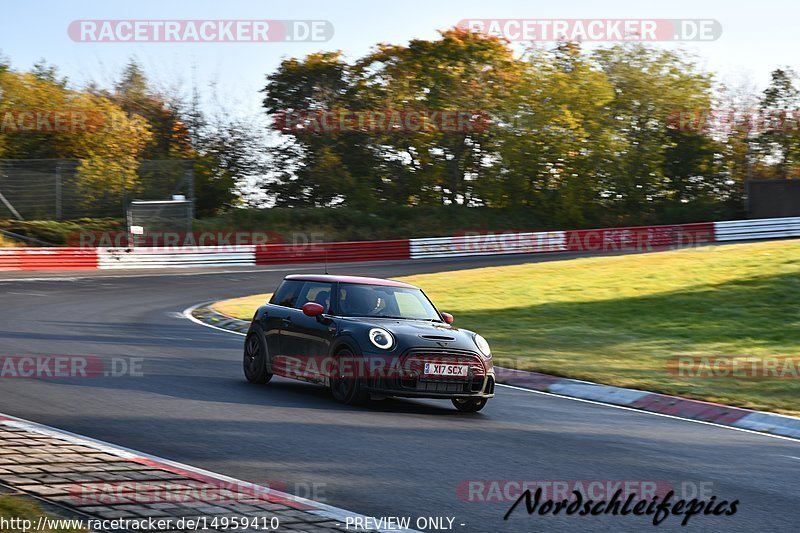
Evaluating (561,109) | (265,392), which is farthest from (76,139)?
(265,392)

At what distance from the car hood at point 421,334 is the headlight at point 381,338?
0.23 ft

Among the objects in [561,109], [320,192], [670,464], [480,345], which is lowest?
[670,464]

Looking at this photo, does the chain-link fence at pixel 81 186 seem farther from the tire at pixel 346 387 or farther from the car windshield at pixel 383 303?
the tire at pixel 346 387

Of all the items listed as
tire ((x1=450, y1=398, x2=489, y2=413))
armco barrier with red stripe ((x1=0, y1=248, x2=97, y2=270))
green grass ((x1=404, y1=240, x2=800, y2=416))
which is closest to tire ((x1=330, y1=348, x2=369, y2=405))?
tire ((x1=450, y1=398, x2=489, y2=413))

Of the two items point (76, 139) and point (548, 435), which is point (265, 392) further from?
point (76, 139)

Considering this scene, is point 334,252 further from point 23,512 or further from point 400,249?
point 23,512

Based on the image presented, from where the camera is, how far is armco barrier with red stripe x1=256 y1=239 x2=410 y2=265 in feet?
139

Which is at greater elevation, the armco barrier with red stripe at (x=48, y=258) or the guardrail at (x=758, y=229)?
the guardrail at (x=758, y=229)

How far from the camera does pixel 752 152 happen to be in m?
57.7

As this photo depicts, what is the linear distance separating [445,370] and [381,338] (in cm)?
76

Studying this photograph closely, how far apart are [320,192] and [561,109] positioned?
1419 centimetres

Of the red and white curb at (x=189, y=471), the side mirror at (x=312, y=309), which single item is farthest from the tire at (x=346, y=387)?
the red and white curb at (x=189, y=471)

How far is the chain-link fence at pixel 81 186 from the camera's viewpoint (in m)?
42.9

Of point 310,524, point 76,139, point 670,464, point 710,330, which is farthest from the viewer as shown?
point 76,139
